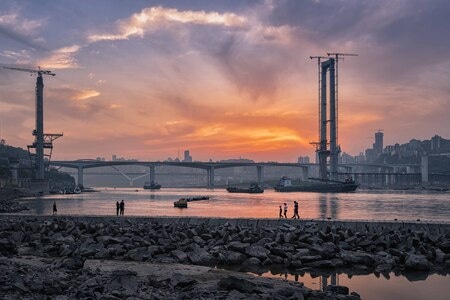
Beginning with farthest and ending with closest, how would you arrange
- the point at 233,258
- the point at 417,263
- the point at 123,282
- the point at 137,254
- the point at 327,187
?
the point at 327,187 → the point at 137,254 → the point at 233,258 → the point at 417,263 → the point at 123,282

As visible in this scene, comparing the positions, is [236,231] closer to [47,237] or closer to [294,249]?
[294,249]

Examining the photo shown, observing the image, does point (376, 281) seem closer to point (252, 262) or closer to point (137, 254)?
point (252, 262)

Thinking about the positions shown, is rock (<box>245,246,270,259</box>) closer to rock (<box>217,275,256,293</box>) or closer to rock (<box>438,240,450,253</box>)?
rock (<box>217,275,256,293</box>)

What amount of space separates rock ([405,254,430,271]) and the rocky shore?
4 cm

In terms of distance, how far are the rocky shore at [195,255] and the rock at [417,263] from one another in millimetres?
39

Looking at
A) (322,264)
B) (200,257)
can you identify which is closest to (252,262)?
(200,257)

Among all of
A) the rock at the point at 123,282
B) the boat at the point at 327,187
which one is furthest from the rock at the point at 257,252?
the boat at the point at 327,187

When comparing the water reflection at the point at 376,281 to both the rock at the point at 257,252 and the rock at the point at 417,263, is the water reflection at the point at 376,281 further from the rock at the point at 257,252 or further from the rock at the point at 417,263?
the rock at the point at 257,252

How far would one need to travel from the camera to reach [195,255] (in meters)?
20.7

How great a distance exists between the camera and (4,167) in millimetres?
150500

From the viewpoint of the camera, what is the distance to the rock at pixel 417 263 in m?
19.7

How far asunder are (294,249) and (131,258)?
6.89 metres

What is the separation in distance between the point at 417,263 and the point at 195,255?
8.75m

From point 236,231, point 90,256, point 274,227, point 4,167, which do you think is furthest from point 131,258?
point 4,167
